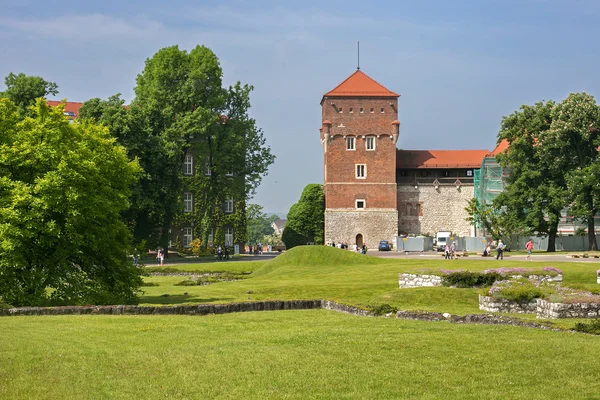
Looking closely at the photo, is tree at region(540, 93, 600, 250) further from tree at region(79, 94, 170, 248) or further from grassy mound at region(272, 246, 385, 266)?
tree at region(79, 94, 170, 248)

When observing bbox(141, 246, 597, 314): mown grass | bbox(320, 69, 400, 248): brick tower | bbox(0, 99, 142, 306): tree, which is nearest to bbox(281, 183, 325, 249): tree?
bbox(320, 69, 400, 248): brick tower

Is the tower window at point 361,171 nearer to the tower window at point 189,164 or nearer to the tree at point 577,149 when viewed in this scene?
the tower window at point 189,164

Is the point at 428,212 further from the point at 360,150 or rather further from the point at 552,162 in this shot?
the point at 552,162

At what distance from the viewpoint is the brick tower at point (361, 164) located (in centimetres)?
8606

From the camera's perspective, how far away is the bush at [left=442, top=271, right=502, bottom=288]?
2734cm

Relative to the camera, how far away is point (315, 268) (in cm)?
4734

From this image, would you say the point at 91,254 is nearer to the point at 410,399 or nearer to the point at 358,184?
the point at 410,399

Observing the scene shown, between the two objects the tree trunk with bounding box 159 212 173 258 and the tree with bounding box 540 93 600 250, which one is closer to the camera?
the tree with bounding box 540 93 600 250

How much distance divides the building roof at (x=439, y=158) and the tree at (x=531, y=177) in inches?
925

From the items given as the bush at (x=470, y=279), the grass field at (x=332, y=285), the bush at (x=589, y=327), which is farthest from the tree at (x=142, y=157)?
the bush at (x=589, y=327)

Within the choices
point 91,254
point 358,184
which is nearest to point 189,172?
point 358,184

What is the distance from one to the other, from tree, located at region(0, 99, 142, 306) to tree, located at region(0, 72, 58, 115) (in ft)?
91.8

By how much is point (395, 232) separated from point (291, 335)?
7056cm

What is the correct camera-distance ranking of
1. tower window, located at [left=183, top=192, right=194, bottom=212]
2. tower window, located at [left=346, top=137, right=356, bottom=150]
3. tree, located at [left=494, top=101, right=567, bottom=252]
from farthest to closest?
1. tower window, located at [left=346, top=137, right=356, bottom=150]
2. tower window, located at [left=183, top=192, right=194, bottom=212]
3. tree, located at [left=494, top=101, right=567, bottom=252]
